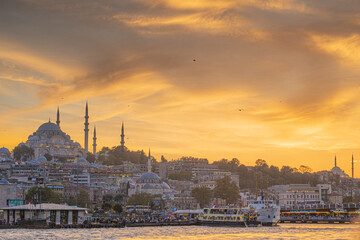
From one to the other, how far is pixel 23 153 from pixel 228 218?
11812cm

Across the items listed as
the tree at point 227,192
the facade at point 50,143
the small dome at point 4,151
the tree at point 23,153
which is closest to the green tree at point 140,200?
the tree at point 227,192

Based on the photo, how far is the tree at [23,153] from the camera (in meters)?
190

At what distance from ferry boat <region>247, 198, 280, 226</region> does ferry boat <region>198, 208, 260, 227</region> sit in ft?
2.54

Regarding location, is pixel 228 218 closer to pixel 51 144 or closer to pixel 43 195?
pixel 43 195

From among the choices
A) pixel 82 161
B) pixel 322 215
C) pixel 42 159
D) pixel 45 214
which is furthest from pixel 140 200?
pixel 45 214

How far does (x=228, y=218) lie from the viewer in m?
83.8

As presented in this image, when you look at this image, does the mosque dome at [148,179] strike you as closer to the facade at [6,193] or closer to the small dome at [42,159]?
the small dome at [42,159]

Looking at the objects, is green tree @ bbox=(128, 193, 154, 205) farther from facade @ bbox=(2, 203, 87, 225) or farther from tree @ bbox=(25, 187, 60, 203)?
facade @ bbox=(2, 203, 87, 225)

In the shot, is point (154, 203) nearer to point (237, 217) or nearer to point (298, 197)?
point (298, 197)

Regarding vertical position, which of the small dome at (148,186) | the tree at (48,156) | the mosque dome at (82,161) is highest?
the tree at (48,156)

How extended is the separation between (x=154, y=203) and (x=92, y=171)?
150 ft

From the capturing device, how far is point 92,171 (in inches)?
7092

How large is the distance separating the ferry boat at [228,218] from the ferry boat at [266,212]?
0.78m

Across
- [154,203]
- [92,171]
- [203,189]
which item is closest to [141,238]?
[154,203]
